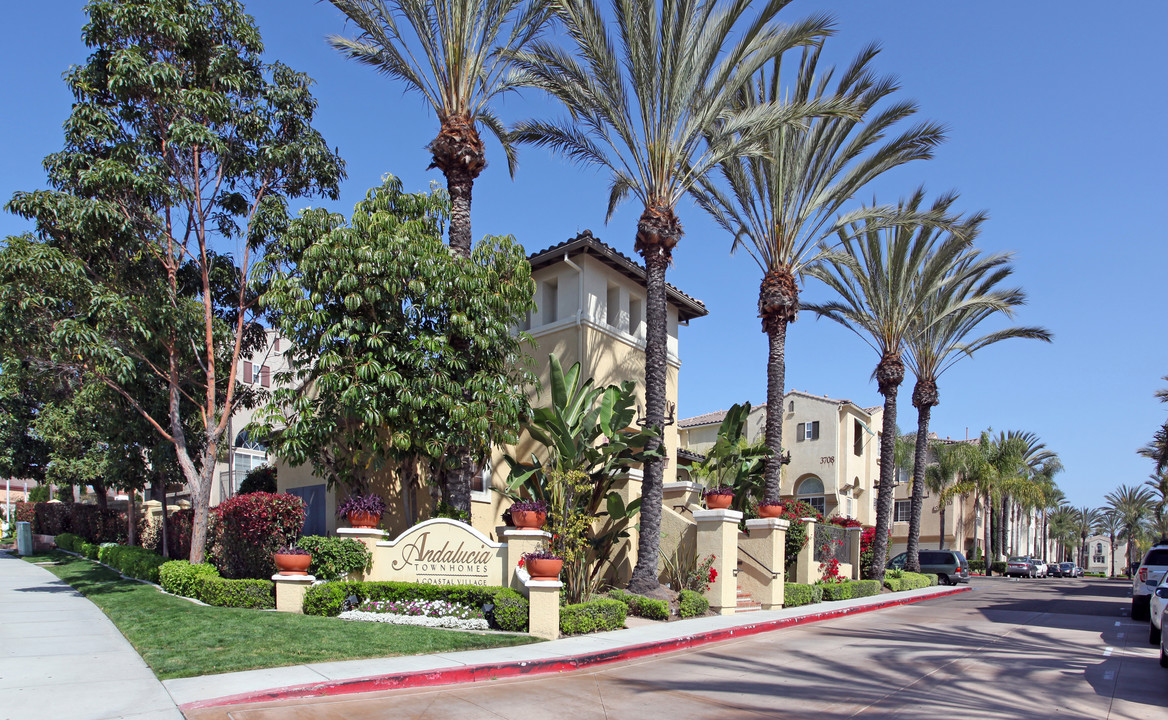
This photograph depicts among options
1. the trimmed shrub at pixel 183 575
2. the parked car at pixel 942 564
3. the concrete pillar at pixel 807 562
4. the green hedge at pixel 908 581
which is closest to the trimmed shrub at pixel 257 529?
the trimmed shrub at pixel 183 575

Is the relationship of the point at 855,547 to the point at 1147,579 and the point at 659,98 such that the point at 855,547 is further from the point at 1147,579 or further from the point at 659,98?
the point at 659,98

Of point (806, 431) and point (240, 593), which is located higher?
point (806, 431)

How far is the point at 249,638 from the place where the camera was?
37.3ft

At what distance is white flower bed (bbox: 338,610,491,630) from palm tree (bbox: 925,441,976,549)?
171 ft

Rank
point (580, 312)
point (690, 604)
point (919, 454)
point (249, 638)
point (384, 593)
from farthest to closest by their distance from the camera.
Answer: point (919, 454)
point (580, 312)
point (690, 604)
point (384, 593)
point (249, 638)

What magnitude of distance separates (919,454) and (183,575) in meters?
28.6

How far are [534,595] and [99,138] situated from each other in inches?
510

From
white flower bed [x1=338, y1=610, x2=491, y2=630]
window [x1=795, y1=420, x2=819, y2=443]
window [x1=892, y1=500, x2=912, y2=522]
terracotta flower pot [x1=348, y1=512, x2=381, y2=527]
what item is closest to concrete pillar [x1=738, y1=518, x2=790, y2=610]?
white flower bed [x1=338, y1=610, x2=491, y2=630]

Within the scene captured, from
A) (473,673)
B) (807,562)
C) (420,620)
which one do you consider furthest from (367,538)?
(807,562)

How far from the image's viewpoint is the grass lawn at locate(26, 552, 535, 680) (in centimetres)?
1004

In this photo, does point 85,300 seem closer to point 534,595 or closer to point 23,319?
point 23,319

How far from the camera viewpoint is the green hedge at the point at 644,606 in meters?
15.7

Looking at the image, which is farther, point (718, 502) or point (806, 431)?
point (806, 431)

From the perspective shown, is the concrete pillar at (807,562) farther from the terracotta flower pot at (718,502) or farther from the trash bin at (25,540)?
the trash bin at (25,540)
